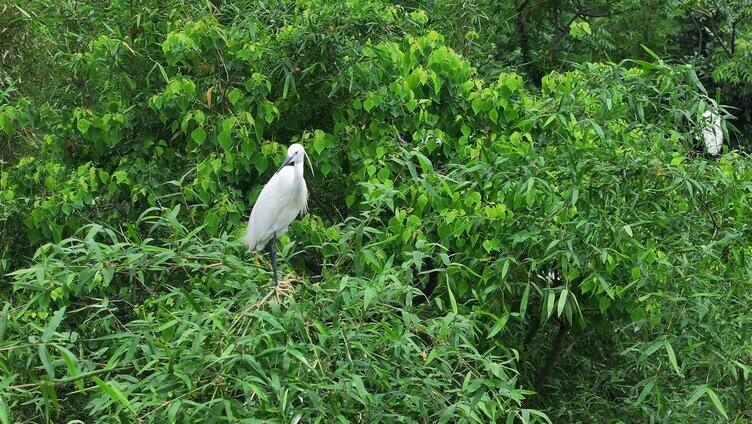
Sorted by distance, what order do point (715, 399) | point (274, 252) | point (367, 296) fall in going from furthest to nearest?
point (274, 252) → point (715, 399) → point (367, 296)

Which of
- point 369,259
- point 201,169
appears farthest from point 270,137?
point 369,259

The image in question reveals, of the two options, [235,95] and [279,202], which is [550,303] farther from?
[235,95]

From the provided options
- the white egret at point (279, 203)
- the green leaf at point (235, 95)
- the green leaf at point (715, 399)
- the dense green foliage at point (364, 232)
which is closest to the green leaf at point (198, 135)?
the dense green foliage at point (364, 232)

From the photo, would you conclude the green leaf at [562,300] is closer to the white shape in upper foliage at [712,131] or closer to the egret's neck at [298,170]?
the white shape in upper foliage at [712,131]

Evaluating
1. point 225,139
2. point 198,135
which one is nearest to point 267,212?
point 225,139

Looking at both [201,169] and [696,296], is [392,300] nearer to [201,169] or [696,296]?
[696,296]

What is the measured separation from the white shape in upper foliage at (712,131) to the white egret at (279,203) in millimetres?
1461

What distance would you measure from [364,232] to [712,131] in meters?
1.38

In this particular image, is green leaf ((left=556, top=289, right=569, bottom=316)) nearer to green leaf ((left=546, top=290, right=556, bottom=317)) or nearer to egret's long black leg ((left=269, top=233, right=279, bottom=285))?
green leaf ((left=546, top=290, right=556, bottom=317))

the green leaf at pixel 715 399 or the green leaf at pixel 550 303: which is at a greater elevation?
the green leaf at pixel 550 303

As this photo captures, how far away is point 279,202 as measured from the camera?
3.60 metres

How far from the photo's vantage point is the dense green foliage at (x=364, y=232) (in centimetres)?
255

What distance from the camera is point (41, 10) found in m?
5.15

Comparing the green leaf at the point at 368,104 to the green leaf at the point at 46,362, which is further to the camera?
the green leaf at the point at 368,104
